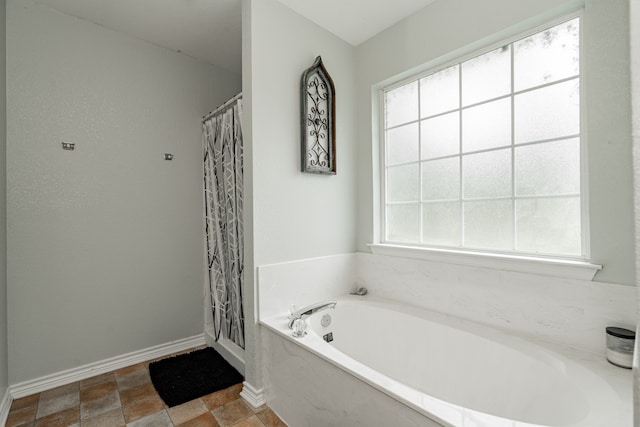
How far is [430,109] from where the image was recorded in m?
2.12

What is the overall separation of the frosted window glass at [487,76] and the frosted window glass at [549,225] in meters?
0.67

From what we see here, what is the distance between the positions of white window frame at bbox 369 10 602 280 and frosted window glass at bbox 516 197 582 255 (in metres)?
0.04

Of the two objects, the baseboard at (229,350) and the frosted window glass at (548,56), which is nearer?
the frosted window glass at (548,56)

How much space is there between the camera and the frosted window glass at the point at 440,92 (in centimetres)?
199

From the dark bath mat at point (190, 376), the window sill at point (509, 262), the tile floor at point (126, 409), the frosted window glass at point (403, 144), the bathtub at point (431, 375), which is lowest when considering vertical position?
the tile floor at point (126, 409)

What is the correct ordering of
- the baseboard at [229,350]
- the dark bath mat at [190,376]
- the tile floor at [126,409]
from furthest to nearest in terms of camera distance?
the baseboard at [229,350]
the dark bath mat at [190,376]
the tile floor at [126,409]

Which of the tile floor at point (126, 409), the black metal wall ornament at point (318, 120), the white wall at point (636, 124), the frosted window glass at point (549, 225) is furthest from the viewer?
the black metal wall ornament at point (318, 120)

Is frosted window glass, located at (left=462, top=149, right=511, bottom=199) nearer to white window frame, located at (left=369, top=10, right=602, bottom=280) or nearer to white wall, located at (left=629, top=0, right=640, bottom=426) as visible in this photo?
white window frame, located at (left=369, top=10, right=602, bottom=280)

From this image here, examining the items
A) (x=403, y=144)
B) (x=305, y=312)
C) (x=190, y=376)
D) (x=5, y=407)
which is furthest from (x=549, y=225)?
(x=5, y=407)

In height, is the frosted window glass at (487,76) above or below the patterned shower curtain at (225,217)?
above

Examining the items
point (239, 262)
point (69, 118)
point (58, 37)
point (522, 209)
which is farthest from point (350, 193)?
point (58, 37)

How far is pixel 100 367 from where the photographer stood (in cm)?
221

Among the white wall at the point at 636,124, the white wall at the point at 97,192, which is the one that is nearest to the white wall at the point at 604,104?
the white wall at the point at 636,124

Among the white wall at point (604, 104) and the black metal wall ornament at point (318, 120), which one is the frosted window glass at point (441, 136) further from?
the black metal wall ornament at point (318, 120)
